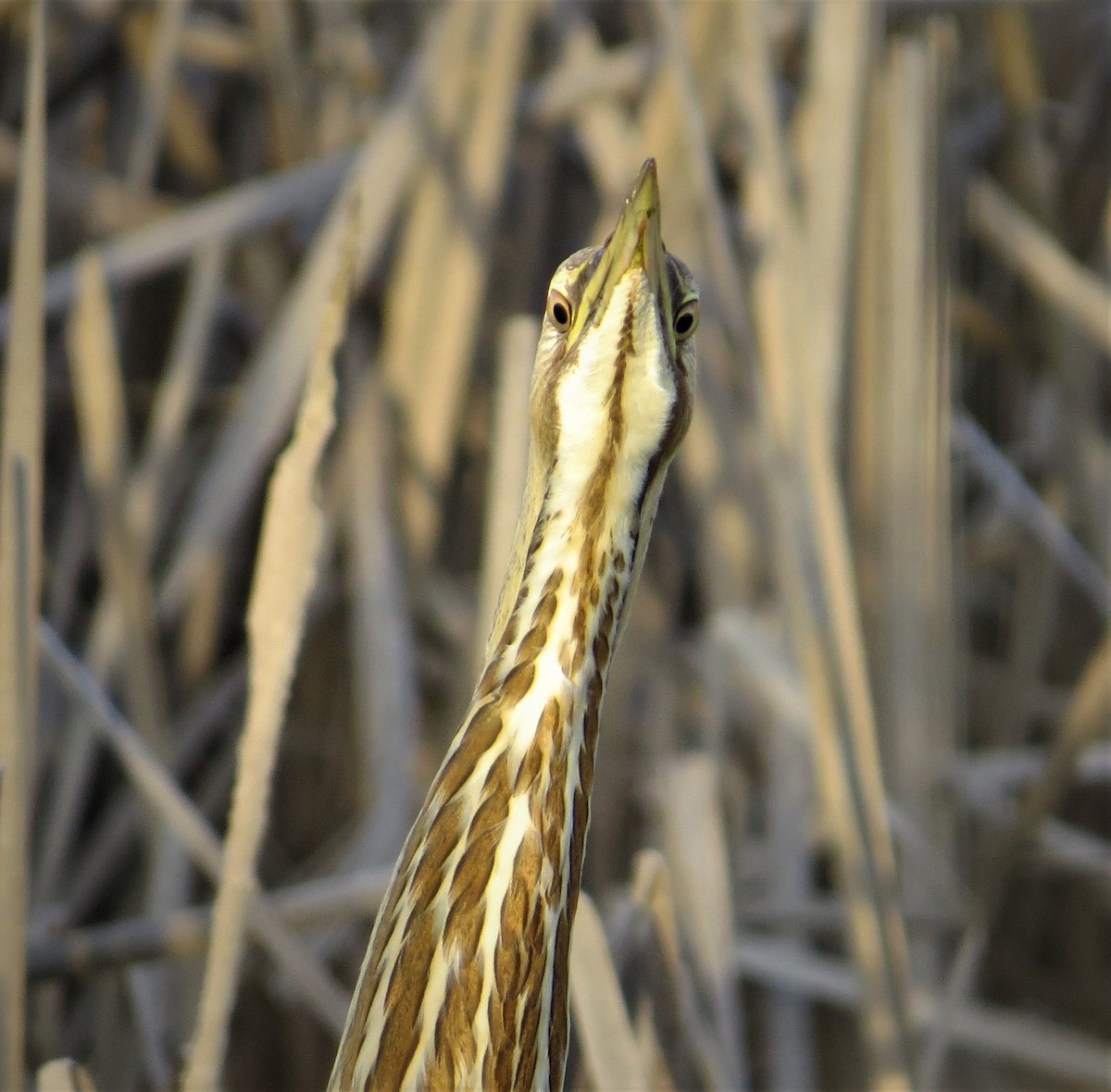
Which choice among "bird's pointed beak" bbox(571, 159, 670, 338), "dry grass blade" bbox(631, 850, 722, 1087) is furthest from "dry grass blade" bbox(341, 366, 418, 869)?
"bird's pointed beak" bbox(571, 159, 670, 338)

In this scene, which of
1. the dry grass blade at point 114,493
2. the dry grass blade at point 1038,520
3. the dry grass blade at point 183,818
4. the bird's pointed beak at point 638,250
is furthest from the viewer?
the dry grass blade at point 1038,520

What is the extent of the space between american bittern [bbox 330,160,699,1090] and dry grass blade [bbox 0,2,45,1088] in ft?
0.66

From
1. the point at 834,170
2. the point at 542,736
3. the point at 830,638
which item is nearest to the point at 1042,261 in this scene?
the point at 834,170

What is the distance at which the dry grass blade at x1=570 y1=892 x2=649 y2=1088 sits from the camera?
0.91 meters

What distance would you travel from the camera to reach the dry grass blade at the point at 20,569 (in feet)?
2.58

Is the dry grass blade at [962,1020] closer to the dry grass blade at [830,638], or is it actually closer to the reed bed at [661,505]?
the reed bed at [661,505]

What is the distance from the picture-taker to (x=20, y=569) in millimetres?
814

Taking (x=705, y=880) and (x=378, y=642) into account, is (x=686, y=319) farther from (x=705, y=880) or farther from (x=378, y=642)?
(x=378, y=642)

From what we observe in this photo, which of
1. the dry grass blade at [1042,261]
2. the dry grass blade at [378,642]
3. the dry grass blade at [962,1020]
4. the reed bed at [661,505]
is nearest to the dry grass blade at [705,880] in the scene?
the reed bed at [661,505]

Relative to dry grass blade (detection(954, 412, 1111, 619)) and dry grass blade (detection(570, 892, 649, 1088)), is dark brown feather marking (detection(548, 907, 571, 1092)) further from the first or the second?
dry grass blade (detection(954, 412, 1111, 619))

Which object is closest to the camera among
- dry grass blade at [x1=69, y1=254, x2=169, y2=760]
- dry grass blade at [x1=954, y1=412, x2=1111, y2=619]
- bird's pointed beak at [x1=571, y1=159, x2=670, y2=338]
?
bird's pointed beak at [x1=571, y1=159, x2=670, y2=338]

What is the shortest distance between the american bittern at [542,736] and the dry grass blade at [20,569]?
0.20 m

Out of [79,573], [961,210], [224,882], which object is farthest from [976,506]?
[224,882]

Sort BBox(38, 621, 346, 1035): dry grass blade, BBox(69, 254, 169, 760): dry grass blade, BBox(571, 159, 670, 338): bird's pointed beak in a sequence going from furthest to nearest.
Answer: BBox(69, 254, 169, 760): dry grass blade, BBox(38, 621, 346, 1035): dry grass blade, BBox(571, 159, 670, 338): bird's pointed beak
